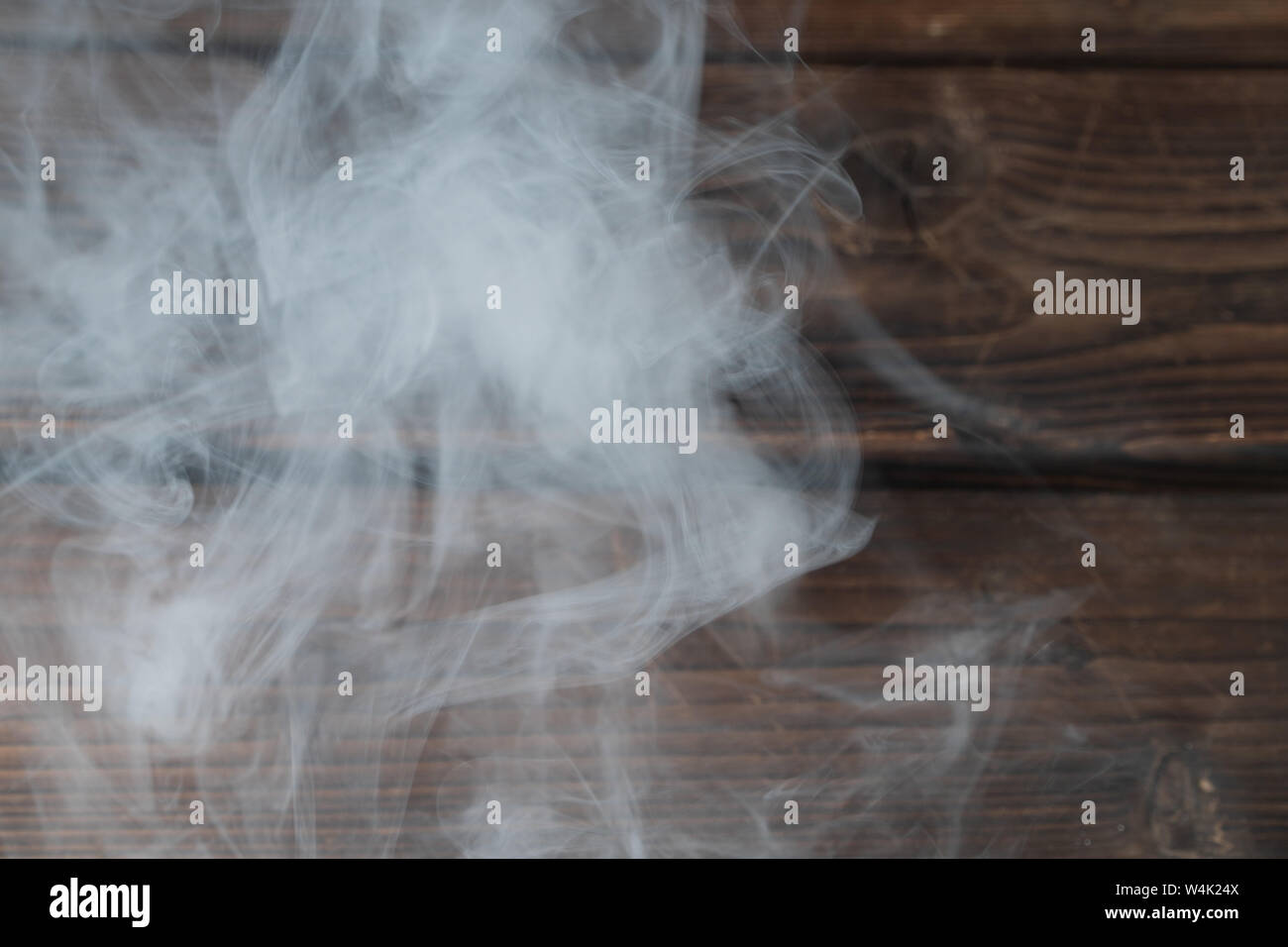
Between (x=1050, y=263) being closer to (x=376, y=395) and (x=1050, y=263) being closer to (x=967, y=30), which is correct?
(x=967, y=30)

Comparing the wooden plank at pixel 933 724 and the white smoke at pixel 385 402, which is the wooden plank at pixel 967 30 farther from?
the wooden plank at pixel 933 724

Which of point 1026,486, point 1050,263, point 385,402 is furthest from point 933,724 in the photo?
point 385,402

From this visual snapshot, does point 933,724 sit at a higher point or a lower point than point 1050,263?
lower

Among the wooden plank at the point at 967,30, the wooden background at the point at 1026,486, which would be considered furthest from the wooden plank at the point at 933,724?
the wooden plank at the point at 967,30

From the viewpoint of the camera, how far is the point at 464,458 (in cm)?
50

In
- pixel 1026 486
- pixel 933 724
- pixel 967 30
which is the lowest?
pixel 933 724

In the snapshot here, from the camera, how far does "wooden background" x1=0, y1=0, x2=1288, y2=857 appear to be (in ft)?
1.68

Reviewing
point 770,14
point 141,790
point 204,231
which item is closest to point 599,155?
point 770,14

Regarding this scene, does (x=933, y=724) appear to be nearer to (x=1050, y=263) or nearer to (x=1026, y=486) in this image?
(x=1026, y=486)

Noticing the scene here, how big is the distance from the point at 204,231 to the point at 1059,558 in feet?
1.96

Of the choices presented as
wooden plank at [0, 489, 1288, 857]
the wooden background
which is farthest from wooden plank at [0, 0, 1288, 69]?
wooden plank at [0, 489, 1288, 857]

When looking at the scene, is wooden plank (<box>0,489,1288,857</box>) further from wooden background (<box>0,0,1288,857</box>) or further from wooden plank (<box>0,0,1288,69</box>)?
wooden plank (<box>0,0,1288,69</box>)

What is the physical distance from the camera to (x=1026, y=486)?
511mm

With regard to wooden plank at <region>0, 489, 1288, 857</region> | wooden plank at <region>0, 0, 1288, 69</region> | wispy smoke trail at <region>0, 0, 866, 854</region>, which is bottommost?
wooden plank at <region>0, 489, 1288, 857</region>
